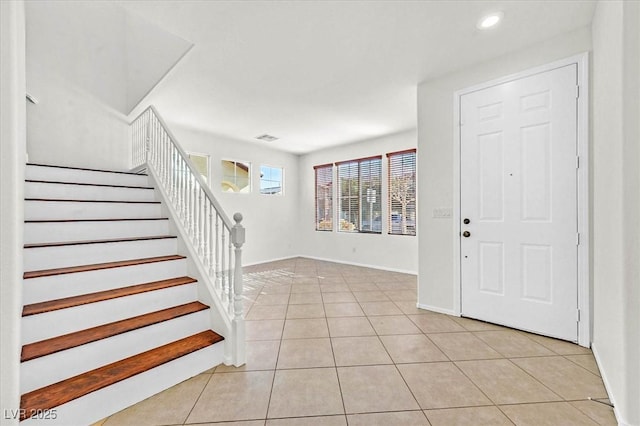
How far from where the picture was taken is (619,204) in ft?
4.76

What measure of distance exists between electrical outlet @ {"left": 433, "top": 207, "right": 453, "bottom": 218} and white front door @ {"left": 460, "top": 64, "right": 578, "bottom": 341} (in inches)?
6.1

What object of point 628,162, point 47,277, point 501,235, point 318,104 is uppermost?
point 318,104

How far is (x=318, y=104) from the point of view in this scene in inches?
153

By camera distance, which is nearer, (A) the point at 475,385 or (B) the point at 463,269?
(A) the point at 475,385

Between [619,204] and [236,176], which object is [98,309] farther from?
[236,176]

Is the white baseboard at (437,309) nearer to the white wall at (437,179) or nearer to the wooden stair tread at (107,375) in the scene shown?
the white wall at (437,179)

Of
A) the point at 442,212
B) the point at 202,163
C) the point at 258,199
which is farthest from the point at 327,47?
the point at 258,199

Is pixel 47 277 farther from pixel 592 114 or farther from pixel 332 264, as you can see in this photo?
pixel 332 264

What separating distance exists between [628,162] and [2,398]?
2919mm

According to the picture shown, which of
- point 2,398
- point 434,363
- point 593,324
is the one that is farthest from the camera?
point 593,324

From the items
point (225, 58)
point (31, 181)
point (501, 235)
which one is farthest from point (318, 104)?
point (31, 181)

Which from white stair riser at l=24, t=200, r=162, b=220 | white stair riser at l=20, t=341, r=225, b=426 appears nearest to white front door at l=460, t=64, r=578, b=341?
white stair riser at l=20, t=341, r=225, b=426

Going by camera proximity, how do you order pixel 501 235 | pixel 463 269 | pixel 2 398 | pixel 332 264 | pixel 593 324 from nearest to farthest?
pixel 2 398 < pixel 593 324 < pixel 501 235 < pixel 463 269 < pixel 332 264

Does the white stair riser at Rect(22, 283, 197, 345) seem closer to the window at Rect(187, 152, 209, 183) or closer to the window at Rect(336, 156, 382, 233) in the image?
the window at Rect(187, 152, 209, 183)
